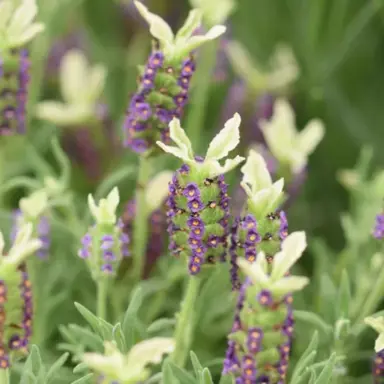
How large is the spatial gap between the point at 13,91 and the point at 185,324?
251 millimetres

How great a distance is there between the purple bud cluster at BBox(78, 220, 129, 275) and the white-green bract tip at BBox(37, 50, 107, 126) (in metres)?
0.28

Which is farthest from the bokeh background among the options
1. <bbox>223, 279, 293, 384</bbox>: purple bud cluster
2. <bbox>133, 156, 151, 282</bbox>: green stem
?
<bbox>223, 279, 293, 384</bbox>: purple bud cluster

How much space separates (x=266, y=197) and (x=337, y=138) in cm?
53

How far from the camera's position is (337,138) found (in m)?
1.02

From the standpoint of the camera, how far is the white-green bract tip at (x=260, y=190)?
0.51 m

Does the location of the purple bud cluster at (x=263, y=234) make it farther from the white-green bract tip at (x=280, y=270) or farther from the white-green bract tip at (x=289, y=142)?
the white-green bract tip at (x=289, y=142)

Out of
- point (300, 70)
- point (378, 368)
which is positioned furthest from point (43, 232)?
point (300, 70)

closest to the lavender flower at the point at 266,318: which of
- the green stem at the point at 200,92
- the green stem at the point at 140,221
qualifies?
the green stem at the point at 140,221

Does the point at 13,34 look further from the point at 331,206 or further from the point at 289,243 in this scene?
the point at 331,206

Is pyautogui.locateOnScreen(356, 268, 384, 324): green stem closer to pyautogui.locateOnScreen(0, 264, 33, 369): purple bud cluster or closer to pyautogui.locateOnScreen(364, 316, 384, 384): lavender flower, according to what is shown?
pyautogui.locateOnScreen(364, 316, 384, 384): lavender flower

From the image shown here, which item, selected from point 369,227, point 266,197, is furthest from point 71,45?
point 266,197

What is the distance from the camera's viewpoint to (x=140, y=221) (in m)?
0.69

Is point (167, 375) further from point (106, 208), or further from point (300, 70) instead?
point (300, 70)

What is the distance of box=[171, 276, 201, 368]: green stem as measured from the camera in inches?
22.3
